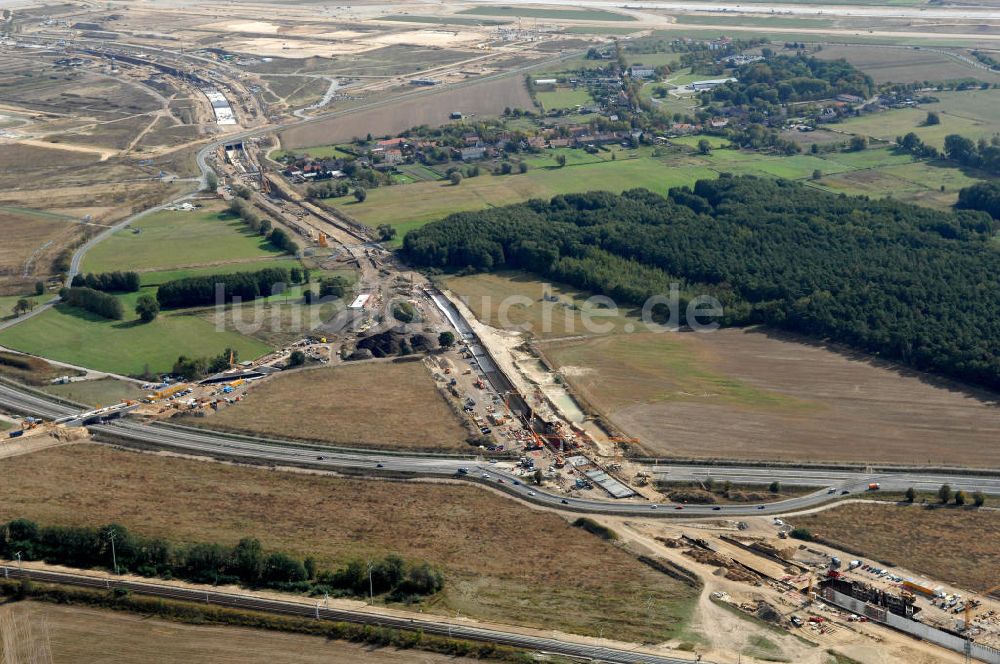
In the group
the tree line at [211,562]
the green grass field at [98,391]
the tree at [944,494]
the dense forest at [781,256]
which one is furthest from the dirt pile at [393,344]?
the tree at [944,494]

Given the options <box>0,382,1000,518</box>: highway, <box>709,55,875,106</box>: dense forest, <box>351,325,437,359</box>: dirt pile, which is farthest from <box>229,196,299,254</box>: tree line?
<box>709,55,875,106</box>: dense forest

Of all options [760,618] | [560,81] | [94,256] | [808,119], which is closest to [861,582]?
[760,618]

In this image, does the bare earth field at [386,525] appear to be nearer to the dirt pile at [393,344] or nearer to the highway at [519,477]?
the highway at [519,477]

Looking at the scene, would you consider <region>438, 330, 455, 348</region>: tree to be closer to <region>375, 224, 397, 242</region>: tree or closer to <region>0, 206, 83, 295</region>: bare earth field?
<region>375, 224, 397, 242</region>: tree

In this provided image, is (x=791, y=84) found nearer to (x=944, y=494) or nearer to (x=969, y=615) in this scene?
(x=944, y=494)

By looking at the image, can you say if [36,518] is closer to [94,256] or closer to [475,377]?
[475,377]

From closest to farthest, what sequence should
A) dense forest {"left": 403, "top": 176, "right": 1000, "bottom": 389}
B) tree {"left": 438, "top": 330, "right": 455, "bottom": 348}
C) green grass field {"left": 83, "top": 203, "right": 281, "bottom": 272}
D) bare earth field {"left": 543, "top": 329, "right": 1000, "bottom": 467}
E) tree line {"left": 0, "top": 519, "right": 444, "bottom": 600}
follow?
tree line {"left": 0, "top": 519, "right": 444, "bottom": 600}
bare earth field {"left": 543, "top": 329, "right": 1000, "bottom": 467}
dense forest {"left": 403, "top": 176, "right": 1000, "bottom": 389}
tree {"left": 438, "top": 330, "right": 455, "bottom": 348}
green grass field {"left": 83, "top": 203, "right": 281, "bottom": 272}
